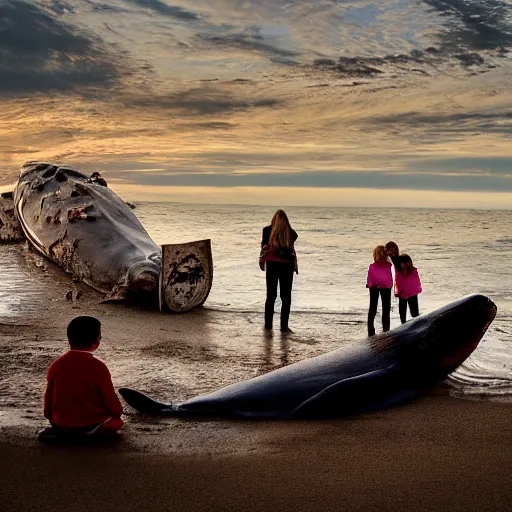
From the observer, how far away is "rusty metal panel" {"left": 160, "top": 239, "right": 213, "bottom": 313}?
11594 millimetres

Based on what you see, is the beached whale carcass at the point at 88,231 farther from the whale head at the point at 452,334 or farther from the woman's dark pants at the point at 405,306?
the whale head at the point at 452,334

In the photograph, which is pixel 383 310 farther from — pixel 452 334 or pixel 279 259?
pixel 452 334

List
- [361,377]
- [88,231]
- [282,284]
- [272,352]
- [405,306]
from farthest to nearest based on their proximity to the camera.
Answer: [88,231], [405,306], [282,284], [272,352], [361,377]

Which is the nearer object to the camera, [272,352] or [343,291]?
[272,352]

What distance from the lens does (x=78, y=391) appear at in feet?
15.9

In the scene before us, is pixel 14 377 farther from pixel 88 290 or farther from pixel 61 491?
pixel 88 290

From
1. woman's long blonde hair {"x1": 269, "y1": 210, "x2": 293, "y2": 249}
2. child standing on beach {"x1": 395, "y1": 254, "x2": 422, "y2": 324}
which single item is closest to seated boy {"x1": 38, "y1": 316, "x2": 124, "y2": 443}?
woman's long blonde hair {"x1": 269, "y1": 210, "x2": 293, "y2": 249}

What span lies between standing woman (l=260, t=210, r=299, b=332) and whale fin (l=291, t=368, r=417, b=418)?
4226mm

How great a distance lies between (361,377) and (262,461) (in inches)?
62.2

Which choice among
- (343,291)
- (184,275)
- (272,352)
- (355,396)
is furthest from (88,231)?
(355,396)

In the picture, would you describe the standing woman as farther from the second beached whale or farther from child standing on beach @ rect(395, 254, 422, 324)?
A: the second beached whale

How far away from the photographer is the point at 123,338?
9.37 m

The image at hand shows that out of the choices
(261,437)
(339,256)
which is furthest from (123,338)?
(339,256)

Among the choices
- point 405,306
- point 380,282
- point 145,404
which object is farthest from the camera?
point 405,306
